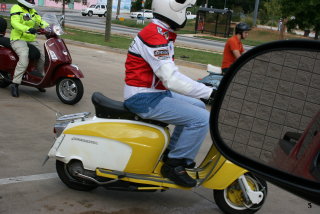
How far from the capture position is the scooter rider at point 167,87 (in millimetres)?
3795

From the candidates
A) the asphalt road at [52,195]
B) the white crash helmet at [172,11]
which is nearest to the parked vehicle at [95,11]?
the asphalt road at [52,195]

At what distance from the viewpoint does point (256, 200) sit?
395cm

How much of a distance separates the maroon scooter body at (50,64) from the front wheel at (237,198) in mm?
4202

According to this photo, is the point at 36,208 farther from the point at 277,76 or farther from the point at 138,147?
the point at 277,76

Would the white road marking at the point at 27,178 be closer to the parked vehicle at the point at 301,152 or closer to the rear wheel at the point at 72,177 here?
the rear wheel at the point at 72,177

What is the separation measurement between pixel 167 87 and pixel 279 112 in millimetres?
2179

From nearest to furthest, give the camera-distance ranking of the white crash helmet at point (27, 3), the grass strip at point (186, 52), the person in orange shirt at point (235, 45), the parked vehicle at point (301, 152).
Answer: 1. the parked vehicle at point (301, 152)
2. the white crash helmet at point (27, 3)
3. the person in orange shirt at point (235, 45)
4. the grass strip at point (186, 52)

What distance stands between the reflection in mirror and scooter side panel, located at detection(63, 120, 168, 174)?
6.84 ft

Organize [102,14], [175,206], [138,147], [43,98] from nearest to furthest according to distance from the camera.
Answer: [138,147], [175,206], [43,98], [102,14]

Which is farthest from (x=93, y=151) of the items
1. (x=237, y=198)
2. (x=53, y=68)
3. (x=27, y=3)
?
(x=27, y=3)

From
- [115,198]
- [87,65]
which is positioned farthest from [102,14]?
[115,198]

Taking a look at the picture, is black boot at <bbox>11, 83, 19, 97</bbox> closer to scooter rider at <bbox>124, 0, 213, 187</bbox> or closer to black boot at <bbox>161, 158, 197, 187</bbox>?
scooter rider at <bbox>124, 0, 213, 187</bbox>

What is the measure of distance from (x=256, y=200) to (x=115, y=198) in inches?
49.9

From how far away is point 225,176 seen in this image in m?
3.94
